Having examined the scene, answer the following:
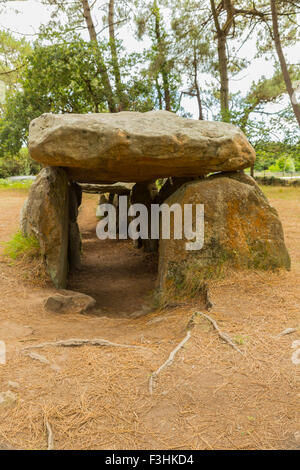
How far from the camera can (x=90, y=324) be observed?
3572 mm

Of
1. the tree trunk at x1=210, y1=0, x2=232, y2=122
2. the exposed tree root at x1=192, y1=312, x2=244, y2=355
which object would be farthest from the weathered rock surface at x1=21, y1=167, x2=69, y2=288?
the tree trunk at x1=210, y1=0, x2=232, y2=122

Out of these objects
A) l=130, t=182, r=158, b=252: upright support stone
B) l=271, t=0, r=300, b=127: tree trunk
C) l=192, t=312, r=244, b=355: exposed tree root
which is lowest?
l=192, t=312, r=244, b=355: exposed tree root

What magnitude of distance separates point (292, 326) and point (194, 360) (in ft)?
3.31

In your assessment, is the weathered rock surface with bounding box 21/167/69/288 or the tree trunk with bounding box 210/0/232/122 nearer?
the weathered rock surface with bounding box 21/167/69/288

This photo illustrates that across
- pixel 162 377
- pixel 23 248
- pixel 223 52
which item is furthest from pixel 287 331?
pixel 223 52

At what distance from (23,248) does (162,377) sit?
349cm

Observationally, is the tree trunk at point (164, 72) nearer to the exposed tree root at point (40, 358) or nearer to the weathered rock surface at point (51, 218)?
the weathered rock surface at point (51, 218)

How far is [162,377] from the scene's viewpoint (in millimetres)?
2312

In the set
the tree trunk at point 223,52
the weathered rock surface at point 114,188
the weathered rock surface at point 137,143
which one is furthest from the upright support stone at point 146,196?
the tree trunk at point 223,52

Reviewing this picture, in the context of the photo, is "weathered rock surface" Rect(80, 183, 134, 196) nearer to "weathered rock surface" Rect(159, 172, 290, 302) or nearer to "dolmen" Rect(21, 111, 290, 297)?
"dolmen" Rect(21, 111, 290, 297)

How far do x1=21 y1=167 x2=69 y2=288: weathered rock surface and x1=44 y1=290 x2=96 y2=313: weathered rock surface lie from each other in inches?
20.6

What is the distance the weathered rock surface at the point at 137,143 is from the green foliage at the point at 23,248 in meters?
1.37

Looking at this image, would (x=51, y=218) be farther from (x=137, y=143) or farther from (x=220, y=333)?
(x=220, y=333)

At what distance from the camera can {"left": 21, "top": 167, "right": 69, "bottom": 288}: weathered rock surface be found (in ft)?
15.4
